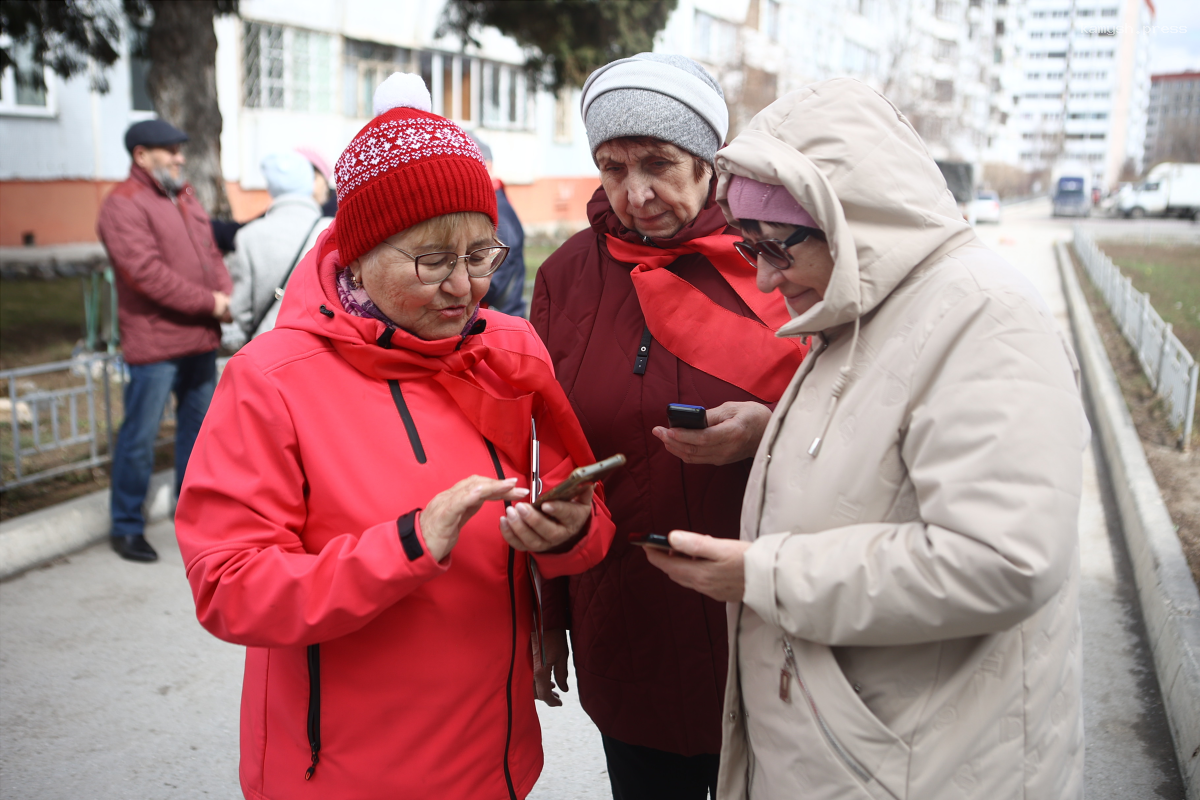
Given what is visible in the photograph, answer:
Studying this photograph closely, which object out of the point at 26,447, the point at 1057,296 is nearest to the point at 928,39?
the point at 1057,296

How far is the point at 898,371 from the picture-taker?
4.92 ft

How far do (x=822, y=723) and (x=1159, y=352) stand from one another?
8.49 metres

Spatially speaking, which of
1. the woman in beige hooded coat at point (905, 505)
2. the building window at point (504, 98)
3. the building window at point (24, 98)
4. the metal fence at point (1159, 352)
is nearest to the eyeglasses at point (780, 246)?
the woman in beige hooded coat at point (905, 505)

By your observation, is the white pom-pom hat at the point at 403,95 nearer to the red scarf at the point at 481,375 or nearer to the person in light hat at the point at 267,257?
the red scarf at the point at 481,375

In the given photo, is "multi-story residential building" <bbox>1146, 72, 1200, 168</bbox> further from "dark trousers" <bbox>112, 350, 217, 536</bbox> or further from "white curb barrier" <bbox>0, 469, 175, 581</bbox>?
"white curb barrier" <bbox>0, 469, 175, 581</bbox>

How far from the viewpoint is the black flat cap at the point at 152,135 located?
209 inches

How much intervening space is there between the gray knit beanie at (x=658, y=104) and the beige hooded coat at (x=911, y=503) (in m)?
0.57

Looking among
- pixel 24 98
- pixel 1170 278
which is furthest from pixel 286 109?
pixel 1170 278

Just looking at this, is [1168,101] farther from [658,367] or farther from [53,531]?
[658,367]

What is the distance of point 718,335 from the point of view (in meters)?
2.21

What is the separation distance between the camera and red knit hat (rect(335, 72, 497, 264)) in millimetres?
1740

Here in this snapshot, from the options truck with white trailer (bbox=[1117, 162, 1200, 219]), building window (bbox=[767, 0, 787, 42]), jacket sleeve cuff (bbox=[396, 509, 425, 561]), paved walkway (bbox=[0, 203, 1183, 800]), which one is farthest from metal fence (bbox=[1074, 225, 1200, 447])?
truck with white trailer (bbox=[1117, 162, 1200, 219])

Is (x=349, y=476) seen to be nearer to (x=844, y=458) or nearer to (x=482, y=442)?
(x=482, y=442)

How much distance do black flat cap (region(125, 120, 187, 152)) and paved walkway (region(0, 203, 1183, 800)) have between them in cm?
230
